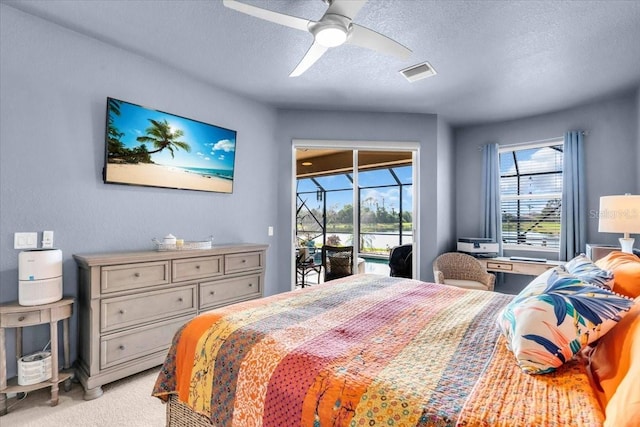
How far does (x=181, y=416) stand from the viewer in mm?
1533

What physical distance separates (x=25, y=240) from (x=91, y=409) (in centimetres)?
127

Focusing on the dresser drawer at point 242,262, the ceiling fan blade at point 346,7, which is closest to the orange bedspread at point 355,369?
the dresser drawer at point 242,262

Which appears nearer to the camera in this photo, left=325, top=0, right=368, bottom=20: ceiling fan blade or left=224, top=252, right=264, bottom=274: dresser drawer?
left=325, top=0, right=368, bottom=20: ceiling fan blade

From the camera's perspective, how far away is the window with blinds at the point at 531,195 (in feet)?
14.1

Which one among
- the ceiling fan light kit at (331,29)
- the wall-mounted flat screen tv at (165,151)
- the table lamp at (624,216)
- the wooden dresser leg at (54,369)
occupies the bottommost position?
the wooden dresser leg at (54,369)

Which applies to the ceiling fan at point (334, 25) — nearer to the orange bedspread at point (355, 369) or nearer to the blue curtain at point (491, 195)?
the orange bedspread at point (355, 369)

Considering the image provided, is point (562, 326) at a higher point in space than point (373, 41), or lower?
lower

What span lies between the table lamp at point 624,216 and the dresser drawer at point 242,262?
132 inches

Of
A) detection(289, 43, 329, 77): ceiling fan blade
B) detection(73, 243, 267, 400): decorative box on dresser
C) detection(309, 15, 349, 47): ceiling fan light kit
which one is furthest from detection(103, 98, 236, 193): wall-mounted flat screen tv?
detection(309, 15, 349, 47): ceiling fan light kit

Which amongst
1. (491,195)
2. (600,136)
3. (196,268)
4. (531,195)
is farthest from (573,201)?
(196,268)

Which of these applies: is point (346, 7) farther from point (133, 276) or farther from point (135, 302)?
point (135, 302)

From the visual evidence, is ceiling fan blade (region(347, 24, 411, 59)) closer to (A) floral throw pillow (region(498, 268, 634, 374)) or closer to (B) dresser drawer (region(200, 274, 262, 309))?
(A) floral throw pillow (region(498, 268, 634, 374))

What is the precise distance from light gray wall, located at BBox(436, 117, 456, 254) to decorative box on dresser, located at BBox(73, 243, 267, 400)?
3.06 metres

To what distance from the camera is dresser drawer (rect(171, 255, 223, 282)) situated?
2658 millimetres
